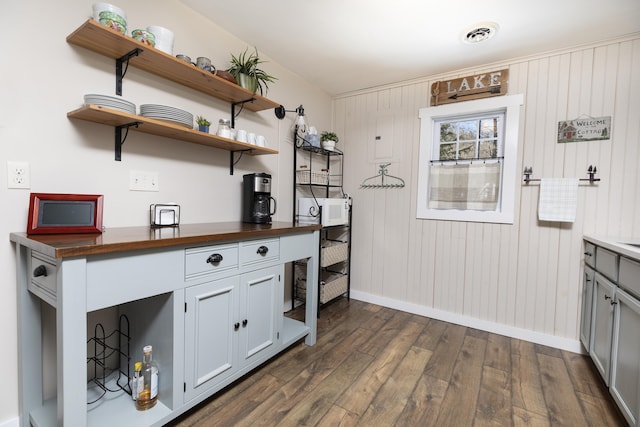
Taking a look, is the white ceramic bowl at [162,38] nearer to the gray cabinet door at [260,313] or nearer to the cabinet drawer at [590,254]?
the gray cabinet door at [260,313]

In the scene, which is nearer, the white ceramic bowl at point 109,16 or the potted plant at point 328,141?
the white ceramic bowl at point 109,16

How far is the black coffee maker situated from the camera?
2135 millimetres

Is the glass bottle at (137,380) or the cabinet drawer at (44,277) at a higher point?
the cabinet drawer at (44,277)

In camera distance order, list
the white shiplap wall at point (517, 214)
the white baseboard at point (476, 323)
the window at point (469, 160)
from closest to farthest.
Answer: the white shiplap wall at point (517, 214)
the white baseboard at point (476, 323)
the window at point (469, 160)

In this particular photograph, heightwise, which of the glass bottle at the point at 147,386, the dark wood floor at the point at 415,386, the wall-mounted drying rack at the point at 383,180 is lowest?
the dark wood floor at the point at 415,386

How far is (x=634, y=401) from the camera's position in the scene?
1327 millimetres

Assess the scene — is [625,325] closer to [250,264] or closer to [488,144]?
[488,144]

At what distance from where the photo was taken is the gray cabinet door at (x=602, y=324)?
1.65 metres

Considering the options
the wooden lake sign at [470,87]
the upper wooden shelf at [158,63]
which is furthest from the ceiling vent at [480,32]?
the upper wooden shelf at [158,63]

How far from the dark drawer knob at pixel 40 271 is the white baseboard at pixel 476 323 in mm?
2687

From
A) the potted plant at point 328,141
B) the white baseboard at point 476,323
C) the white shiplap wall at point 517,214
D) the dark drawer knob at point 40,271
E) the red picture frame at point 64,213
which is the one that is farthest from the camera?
the potted plant at point 328,141

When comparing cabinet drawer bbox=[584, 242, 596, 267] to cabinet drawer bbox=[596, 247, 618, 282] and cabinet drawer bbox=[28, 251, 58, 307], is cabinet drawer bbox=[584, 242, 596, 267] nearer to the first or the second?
cabinet drawer bbox=[596, 247, 618, 282]

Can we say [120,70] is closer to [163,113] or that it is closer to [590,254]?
[163,113]

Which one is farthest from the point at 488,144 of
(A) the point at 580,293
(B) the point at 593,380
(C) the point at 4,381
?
(C) the point at 4,381
